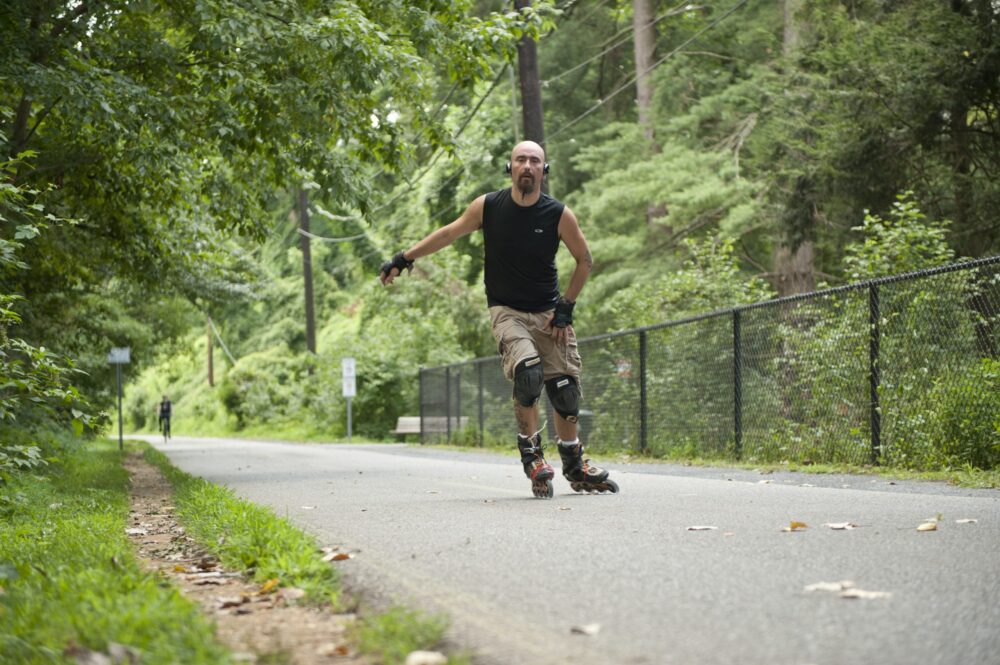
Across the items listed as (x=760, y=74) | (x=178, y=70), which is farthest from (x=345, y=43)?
(x=760, y=74)

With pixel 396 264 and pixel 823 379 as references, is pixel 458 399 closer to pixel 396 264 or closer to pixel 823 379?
pixel 823 379

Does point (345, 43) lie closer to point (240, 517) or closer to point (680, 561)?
point (240, 517)

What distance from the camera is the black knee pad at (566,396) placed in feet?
25.3

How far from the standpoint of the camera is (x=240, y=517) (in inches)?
253

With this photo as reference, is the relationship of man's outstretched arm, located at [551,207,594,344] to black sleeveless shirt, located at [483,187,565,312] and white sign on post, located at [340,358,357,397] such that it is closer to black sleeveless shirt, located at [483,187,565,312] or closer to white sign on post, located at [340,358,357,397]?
black sleeveless shirt, located at [483,187,565,312]

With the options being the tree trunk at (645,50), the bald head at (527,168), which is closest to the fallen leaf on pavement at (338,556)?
the bald head at (527,168)

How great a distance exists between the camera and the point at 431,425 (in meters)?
27.4

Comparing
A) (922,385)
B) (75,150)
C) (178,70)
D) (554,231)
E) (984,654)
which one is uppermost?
(178,70)

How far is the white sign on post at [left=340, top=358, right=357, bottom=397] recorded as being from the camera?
3123cm

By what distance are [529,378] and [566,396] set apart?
0.42 m

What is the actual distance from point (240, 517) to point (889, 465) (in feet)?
20.1

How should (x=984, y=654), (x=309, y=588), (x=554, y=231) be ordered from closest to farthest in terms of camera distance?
(x=984, y=654) → (x=309, y=588) → (x=554, y=231)

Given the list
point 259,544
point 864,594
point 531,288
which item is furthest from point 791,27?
point 864,594

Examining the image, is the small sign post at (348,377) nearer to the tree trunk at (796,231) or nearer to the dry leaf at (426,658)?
the tree trunk at (796,231)
